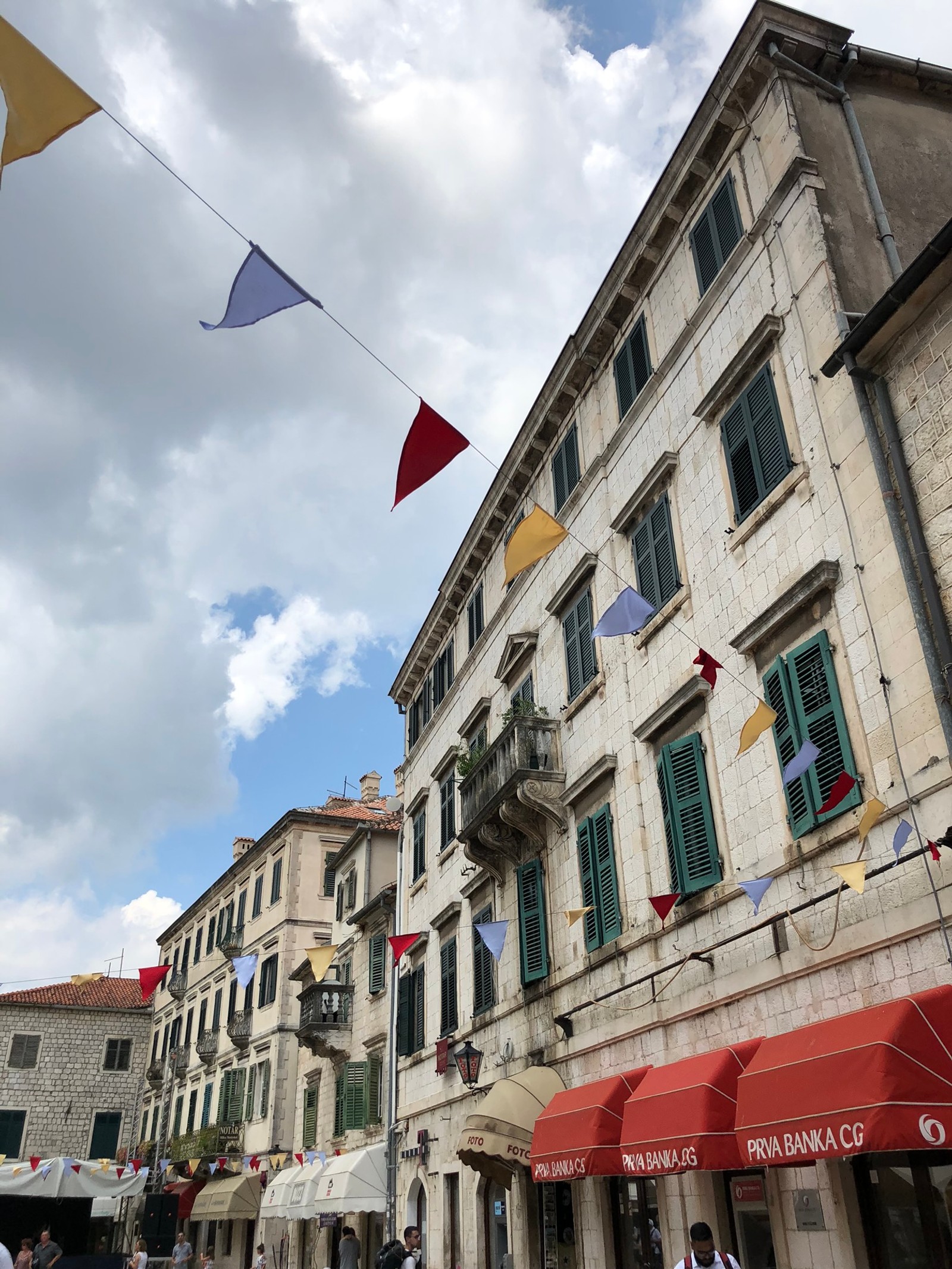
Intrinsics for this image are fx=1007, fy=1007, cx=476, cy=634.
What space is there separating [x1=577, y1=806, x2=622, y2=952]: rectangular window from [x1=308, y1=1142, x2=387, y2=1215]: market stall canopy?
421 inches

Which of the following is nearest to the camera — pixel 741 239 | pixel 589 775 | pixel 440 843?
pixel 741 239

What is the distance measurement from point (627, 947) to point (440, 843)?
9791 mm

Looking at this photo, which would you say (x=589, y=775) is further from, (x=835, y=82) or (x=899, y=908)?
(x=835, y=82)

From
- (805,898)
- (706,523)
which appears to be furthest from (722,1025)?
(706,523)

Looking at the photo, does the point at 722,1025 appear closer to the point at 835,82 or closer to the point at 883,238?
the point at 883,238

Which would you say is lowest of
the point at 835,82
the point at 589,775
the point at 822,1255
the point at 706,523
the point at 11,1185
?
the point at 822,1255

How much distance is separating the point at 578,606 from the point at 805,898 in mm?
7316

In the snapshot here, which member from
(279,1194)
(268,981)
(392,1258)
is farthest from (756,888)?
(268,981)

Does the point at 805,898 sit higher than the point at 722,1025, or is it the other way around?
the point at 805,898

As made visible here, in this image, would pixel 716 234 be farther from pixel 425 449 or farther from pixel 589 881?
pixel 589 881

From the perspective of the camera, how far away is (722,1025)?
34.3 feet

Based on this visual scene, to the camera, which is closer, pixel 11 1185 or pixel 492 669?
pixel 492 669

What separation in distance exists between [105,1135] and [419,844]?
35.2m

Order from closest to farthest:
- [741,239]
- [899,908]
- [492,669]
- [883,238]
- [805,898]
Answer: [899,908] < [805,898] < [883,238] < [741,239] < [492,669]
